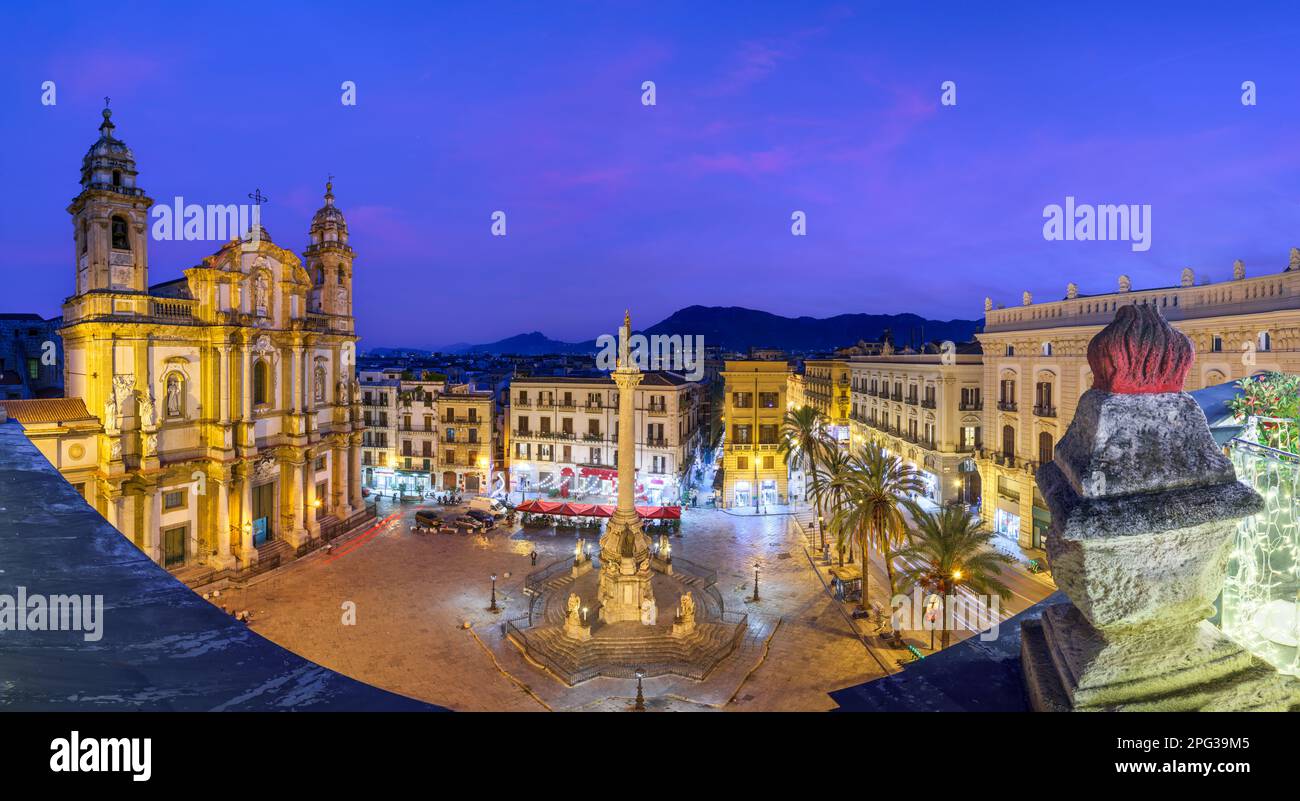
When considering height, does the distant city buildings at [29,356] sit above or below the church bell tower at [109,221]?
below

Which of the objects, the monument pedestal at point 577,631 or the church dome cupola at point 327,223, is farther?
the church dome cupola at point 327,223

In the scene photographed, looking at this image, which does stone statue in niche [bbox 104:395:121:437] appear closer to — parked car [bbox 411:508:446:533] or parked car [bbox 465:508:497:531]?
parked car [bbox 411:508:446:533]

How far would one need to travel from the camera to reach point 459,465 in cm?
5406

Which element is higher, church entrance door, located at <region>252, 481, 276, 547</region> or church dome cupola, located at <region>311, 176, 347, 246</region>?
church dome cupola, located at <region>311, 176, 347, 246</region>

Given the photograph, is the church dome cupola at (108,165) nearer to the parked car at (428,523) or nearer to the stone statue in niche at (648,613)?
the parked car at (428,523)

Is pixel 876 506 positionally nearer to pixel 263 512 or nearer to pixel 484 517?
pixel 484 517

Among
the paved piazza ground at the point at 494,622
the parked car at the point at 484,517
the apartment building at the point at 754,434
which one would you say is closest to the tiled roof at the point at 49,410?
the paved piazza ground at the point at 494,622

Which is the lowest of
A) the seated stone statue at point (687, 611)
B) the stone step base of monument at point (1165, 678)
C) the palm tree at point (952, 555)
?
the seated stone statue at point (687, 611)

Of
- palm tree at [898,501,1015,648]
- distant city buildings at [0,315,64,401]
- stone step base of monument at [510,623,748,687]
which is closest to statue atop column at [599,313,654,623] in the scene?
stone step base of monument at [510,623,748,687]

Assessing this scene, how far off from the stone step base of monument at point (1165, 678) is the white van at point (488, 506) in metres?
45.9

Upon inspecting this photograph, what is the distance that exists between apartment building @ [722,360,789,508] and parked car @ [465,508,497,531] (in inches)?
711

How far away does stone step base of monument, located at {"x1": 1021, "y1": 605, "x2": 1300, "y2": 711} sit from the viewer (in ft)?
10.8

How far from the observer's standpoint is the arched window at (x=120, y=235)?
32.6 meters
